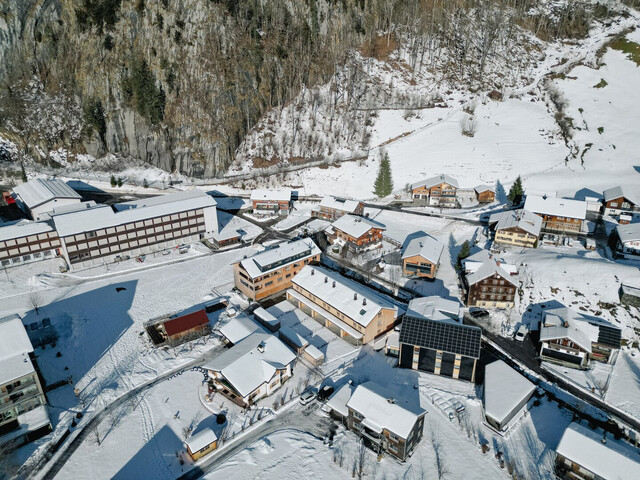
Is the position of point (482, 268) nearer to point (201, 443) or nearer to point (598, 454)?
point (598, 454)

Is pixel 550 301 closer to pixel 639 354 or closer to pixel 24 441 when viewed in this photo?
pixel 639 354

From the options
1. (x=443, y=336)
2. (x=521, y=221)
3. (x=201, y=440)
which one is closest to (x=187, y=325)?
(x=201, y=440)

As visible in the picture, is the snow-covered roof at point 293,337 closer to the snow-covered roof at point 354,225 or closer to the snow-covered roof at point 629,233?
the snow-covered roof at point 354,225

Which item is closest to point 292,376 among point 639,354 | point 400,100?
point 639,354

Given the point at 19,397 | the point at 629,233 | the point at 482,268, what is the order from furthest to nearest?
the point at 629,233, the point at 482,268, the point at 19,397

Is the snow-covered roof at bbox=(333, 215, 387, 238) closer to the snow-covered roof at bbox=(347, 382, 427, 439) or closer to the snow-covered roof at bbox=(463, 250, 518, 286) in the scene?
the snow-covered roof at bbox=(463, 250, 518, 286)
